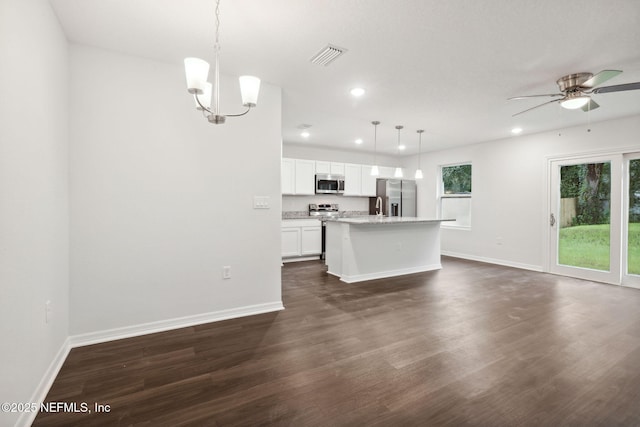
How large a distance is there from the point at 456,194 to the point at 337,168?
289 centimetres

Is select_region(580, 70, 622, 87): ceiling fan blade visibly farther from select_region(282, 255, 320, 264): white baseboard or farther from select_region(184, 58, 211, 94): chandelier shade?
select_region(282, 255, 320, 264): white baseboard

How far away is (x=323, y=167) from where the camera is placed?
6.83 metres

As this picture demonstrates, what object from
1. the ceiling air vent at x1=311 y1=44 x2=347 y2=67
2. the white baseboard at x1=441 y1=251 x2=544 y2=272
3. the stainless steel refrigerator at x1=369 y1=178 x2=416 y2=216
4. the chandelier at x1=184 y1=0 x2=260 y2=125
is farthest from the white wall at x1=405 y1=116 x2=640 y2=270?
the chandelier at x1=184 y1=0 x2=260 y2=125

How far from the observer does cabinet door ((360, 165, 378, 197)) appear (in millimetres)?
7406

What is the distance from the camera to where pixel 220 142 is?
3047mm

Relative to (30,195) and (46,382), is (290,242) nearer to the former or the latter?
(46,382)

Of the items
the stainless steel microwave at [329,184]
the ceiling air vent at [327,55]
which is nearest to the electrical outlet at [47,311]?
the ceiling air vent at [327,55]

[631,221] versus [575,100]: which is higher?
[575,100]

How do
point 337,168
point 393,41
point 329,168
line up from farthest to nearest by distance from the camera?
point 337,168 < point 329,168 < point 393,41

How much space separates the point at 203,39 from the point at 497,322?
151 inches

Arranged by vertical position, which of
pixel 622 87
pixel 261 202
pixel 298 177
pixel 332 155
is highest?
pixel 332 155

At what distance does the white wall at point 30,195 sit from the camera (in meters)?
1.44

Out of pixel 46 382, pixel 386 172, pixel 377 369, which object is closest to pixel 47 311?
pixel 46 382

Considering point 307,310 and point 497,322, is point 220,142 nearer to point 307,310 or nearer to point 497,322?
point 307,310
